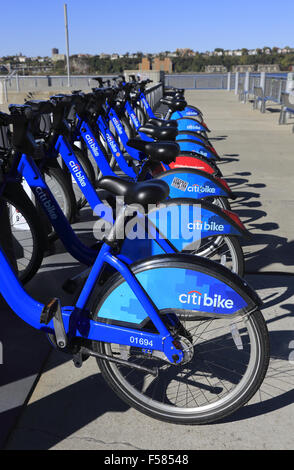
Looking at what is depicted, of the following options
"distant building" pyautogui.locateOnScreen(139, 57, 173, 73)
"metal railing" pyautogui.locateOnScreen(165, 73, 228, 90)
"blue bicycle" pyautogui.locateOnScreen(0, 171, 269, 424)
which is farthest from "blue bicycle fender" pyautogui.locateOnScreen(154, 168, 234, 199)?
"metal railing" pyautogui.locateOnScreen(165, 73, 228, 90)

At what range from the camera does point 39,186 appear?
3305 millimetres

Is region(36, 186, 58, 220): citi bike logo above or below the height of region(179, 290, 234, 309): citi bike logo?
above

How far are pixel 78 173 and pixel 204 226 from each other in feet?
4.75

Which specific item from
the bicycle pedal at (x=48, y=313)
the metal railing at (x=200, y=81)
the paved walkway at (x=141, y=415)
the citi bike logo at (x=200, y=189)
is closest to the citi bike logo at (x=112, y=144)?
the paved walkway at (x=141, y=415)

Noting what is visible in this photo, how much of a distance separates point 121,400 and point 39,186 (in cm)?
158

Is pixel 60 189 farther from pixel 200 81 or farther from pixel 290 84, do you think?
pixel 200 81

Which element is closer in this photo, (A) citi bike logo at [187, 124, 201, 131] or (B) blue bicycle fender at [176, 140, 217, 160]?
(B) blue bicycle fender at [176, 140, 217, 160]

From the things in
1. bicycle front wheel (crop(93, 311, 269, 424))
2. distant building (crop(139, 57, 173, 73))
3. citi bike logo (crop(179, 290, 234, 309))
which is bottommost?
bicycle front wheel (crop(93, 311, 269, 424))

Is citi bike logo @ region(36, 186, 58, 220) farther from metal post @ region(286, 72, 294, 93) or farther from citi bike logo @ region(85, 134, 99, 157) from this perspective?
metal post @ region(286, 72, 294, 93)

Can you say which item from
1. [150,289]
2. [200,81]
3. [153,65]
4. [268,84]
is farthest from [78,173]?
[153,65]

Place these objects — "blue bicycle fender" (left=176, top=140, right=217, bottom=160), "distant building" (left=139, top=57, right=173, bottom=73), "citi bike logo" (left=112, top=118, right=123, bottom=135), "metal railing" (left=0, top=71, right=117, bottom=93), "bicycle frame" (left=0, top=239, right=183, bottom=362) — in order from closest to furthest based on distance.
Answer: "bicycle frame" (left=0, top=239, right=183, bottom=362) → "blue bicycle fender" (left=176, top=140, right=217, bottom=160) → "citi bike logo" (left=112, top=118, right=123, bottom=135) → "distant building" (left=139, top=57, right=173, bottom=73) → "metal railing" (left=0, top=71, right=117, bottom=93)

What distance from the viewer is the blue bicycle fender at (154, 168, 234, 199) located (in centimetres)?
371

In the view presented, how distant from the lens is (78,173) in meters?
3.99

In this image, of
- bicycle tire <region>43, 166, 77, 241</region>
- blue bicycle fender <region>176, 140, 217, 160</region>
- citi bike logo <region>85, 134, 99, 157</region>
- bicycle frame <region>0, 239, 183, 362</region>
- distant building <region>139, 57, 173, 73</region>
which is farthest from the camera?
distant building <region>139, 57, 173, 73</region>
